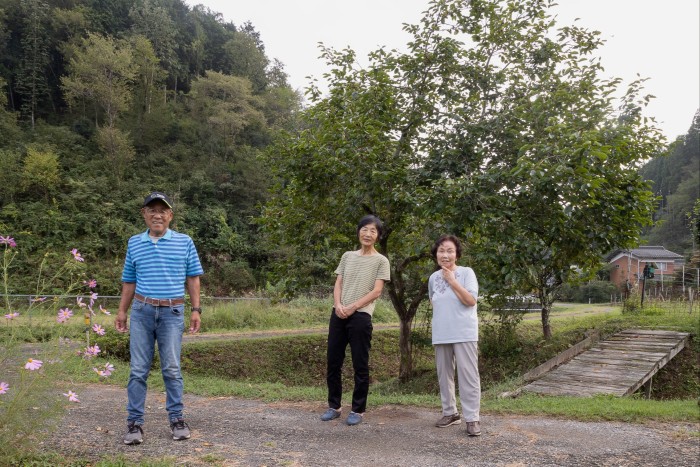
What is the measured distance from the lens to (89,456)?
3.58m

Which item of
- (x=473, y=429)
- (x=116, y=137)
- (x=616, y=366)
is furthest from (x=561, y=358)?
(x=116, y=137)

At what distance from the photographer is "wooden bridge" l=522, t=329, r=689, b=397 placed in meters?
7.01

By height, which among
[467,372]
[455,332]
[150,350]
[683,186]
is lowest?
[467,372]

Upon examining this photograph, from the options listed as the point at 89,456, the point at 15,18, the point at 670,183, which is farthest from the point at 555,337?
the point at 15,18

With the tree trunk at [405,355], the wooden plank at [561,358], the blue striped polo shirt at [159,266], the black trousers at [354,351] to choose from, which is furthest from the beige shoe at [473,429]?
the tree trunk at [405,355]

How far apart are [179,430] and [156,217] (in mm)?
1616

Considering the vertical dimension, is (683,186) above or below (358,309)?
above

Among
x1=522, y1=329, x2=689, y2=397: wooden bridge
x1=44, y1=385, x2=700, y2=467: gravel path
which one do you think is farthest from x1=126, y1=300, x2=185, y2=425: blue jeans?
x1=522, y1=329, x2=689, y2=397: wooden bridge

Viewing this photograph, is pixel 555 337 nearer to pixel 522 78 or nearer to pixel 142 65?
pixel 522 78

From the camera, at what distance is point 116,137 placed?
3306 cm

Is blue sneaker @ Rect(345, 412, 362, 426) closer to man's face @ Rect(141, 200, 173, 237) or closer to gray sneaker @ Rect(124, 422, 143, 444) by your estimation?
gray sneaker @ Rect(124, 422, 143, 444)

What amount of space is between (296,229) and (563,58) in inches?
190

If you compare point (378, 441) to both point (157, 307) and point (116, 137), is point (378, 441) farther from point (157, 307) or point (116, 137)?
point (116, 137)

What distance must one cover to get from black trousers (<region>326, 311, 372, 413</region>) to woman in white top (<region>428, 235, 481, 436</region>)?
603mm
